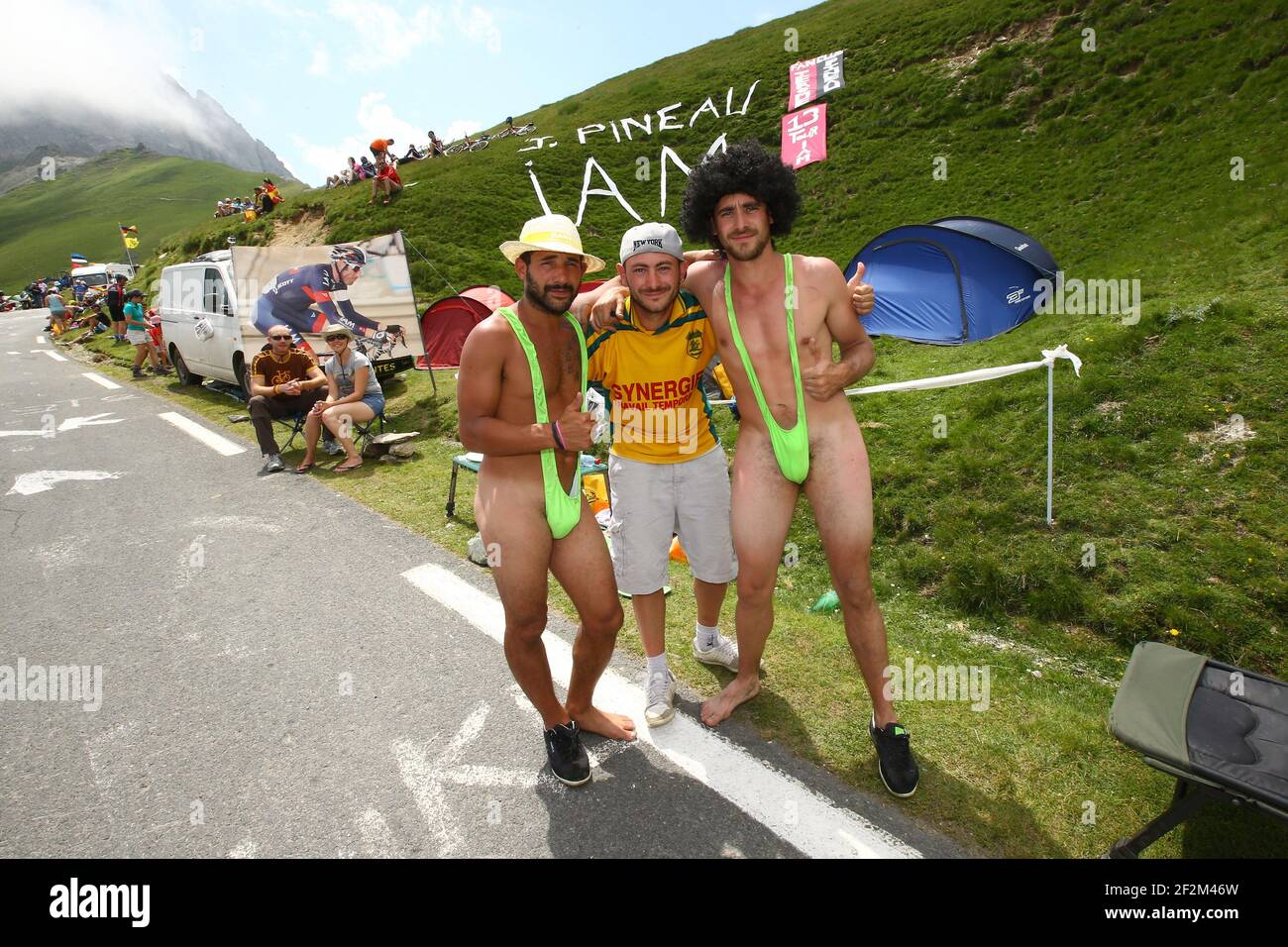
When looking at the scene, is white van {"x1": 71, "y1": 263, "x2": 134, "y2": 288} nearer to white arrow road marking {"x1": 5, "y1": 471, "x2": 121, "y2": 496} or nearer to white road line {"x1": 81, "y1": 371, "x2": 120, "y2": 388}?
white road line {"x1": 81, "y1": 371, "x2": 120, "y2": 388}

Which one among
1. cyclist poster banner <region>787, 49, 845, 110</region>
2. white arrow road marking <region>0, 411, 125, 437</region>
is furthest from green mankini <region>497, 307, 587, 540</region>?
cyclist poster banner <region>787, 49, 845, 110</region>

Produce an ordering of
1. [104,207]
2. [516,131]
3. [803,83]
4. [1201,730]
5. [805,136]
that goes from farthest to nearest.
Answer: [104,207], [516,131], [803,83], [805,136], [1201,730]

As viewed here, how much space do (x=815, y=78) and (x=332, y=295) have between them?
22.1 metres

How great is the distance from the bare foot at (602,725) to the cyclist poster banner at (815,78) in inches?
1051

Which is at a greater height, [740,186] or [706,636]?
[740,186]

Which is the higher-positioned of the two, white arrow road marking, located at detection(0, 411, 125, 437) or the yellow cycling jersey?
the yellow cycling jersey

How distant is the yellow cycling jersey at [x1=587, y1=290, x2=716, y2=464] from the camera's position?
301 cm

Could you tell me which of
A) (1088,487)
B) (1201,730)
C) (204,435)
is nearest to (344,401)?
(204,435)

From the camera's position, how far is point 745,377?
2.93 meters

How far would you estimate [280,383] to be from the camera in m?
8.38

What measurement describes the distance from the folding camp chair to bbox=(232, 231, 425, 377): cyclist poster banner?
10.1 metres

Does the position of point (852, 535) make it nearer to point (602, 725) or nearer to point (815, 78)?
point (602, 725)

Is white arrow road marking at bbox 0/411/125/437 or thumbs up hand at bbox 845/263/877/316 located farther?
white arrow road marking at bbox 0/411/125/437

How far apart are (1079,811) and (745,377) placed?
2.19 meters
